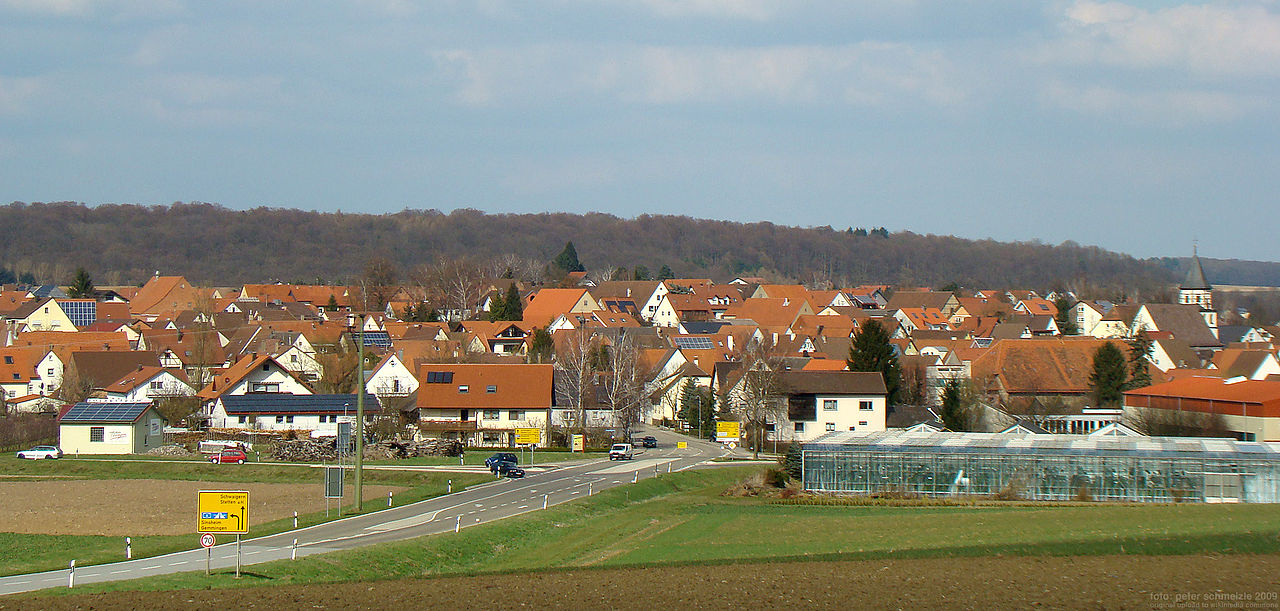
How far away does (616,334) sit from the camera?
92750 millimetres

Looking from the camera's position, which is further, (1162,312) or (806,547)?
(1162,312)

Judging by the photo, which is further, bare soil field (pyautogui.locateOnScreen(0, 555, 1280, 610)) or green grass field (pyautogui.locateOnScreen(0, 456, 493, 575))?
green grass field (pyautogui.locateOnScreen(0, 456, 493, 575))

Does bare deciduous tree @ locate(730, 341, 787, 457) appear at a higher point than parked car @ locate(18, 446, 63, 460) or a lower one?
higher

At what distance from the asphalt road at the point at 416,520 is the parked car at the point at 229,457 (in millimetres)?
14026

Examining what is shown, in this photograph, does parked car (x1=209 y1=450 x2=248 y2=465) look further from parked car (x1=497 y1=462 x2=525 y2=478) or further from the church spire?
the church spire

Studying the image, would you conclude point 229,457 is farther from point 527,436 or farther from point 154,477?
point 527,436

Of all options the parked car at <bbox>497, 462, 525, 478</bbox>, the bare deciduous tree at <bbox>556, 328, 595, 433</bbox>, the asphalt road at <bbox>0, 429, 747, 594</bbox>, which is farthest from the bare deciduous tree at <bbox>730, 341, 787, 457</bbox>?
the parked car at <bbox>497, 462, 525, 478</bbox>

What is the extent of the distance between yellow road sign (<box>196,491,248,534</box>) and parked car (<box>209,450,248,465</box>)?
29691 mm

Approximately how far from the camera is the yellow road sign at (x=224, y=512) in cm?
2258

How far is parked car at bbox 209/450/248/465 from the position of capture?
51.1 meters

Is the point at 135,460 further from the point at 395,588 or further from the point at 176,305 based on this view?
the point at 176,305

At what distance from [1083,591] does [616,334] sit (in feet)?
242

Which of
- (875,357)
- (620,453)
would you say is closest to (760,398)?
(620,453)

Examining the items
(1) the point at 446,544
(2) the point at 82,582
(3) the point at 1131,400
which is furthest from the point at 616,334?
(2) the point at 82,582
